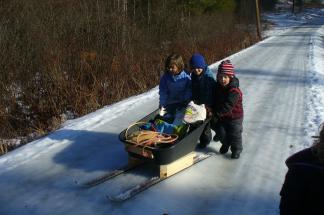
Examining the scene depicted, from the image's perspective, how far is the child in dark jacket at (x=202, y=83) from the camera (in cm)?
576

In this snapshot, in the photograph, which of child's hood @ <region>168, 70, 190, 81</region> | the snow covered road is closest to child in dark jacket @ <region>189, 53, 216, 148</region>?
child's hood @ <region>168, 70, 190, 81</region>

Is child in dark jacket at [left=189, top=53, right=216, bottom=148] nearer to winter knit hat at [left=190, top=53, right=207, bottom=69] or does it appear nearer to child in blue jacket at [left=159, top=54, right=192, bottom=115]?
winter knit hat at [left=190, top=53, right=207, bottom=69]

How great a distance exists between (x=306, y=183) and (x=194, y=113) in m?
3.06

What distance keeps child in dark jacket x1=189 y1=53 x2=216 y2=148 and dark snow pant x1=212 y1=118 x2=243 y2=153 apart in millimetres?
196

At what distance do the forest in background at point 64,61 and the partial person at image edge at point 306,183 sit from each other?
6.11 metres

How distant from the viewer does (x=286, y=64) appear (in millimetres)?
15281

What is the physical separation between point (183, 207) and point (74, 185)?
1.32 m

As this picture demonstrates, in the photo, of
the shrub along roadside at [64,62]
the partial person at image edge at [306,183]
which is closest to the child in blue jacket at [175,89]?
the shrub along roadside at [64,62]

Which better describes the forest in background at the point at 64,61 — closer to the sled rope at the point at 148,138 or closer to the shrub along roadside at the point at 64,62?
the shrub along roadside at the point at 64,62

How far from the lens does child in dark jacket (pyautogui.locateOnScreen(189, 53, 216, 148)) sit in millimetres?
5762

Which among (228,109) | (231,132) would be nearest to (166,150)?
(228,109)

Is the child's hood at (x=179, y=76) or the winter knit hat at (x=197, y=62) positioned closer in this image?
the winter knit hat at (x=197, y=62)

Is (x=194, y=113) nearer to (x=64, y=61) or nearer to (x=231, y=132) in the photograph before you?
(x=231, y=132)

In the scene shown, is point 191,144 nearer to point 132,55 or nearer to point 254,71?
point 132,55
